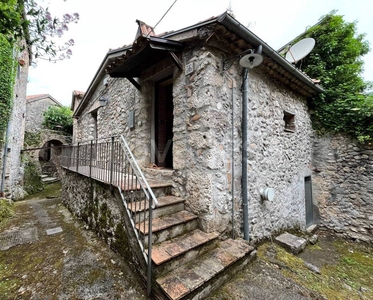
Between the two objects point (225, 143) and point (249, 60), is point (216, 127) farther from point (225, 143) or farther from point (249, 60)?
point (249, 60)

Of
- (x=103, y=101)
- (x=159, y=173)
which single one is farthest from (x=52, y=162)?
(x=159, y=173)

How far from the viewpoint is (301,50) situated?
5242 mm

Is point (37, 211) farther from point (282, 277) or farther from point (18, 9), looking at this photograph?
point (282, 277)

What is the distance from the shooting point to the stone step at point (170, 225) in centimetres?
231

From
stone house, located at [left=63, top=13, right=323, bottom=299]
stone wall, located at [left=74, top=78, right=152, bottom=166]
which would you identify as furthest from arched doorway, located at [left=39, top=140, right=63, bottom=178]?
stone house, located at [left=63, top=13, right=323, bottom=299]

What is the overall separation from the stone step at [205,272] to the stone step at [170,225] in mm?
434

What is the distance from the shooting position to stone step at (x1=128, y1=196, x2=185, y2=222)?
254 cm

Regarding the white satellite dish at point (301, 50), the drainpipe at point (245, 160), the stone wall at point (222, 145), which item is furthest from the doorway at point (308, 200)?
the white satellite dish at point (301, 50)

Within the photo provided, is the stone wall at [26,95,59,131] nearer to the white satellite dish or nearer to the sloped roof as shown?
the sloped roof

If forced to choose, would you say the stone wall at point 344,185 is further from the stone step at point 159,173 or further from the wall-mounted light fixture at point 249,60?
the stone step at point 159,173

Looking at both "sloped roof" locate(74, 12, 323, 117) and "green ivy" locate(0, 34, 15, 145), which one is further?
"green ivy" locate(0, 34, 15, 145)

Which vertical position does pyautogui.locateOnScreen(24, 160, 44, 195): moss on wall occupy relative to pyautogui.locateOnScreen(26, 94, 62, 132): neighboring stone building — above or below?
below

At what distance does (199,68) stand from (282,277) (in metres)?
3.36

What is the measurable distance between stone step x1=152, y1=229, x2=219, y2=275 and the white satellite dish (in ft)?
18.9
